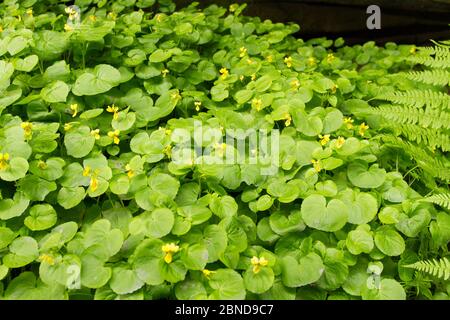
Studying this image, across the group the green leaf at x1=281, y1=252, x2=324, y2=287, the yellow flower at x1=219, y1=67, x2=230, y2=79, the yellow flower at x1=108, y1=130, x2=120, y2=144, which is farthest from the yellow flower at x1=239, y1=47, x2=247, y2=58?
the green leaf at x1=281, y1=252, x2=324, y2=287

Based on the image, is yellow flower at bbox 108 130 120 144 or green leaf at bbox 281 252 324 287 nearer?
green leaf at bbox 281 252 324 287

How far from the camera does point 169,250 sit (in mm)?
1179

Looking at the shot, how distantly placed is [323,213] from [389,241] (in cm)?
21

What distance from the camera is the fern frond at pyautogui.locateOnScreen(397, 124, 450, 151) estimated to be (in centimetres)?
163

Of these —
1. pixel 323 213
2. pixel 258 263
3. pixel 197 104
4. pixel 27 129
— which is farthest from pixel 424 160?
pixel 27 129

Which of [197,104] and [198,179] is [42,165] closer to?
[198,179]

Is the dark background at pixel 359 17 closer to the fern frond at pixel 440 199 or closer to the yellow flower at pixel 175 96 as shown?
the yellow flower at pixel 175 96

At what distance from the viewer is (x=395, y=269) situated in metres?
1.36

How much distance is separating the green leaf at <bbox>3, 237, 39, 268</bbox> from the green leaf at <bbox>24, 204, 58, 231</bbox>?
44 mm

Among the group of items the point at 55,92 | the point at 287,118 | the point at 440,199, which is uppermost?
the point at 55,92

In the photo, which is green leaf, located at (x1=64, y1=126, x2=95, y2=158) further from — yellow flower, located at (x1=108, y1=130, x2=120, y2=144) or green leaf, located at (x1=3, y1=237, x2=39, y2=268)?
green leaf, located at (x1=3, y1=237, x2=39, y2=268)

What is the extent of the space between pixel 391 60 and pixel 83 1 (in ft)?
5.54

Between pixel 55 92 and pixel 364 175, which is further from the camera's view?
pixel 55 92
